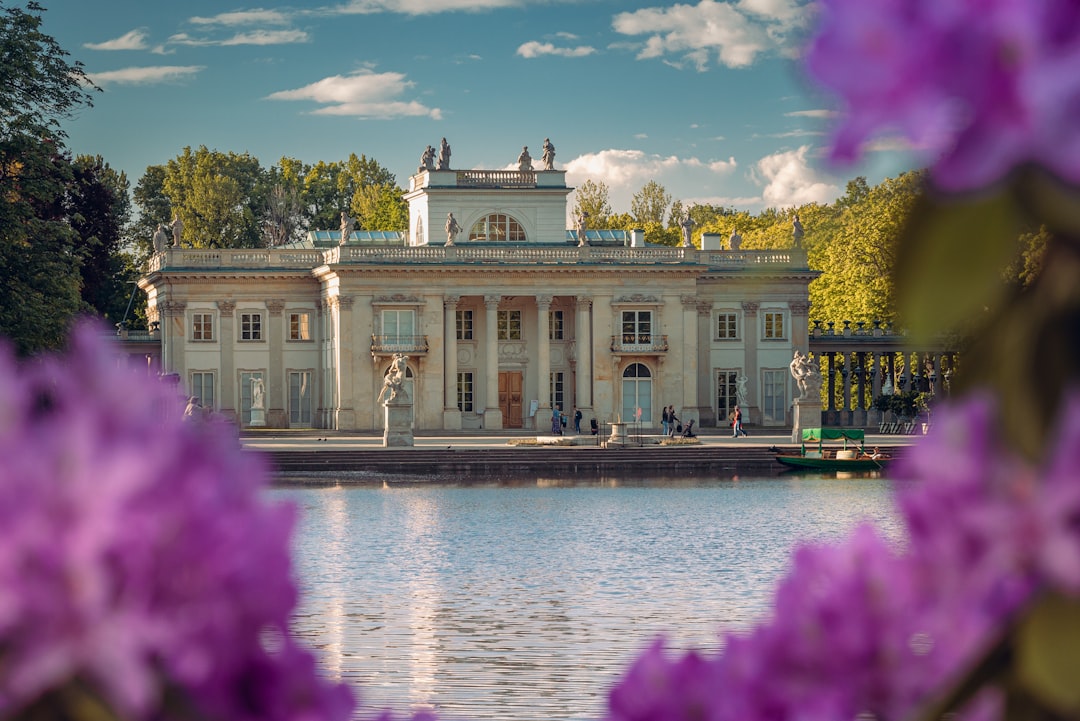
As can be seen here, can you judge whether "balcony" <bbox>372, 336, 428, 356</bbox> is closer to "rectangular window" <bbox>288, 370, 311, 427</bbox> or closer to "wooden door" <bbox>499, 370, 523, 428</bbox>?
"wooden door" <bbox>499, 370, 523, 428</bbox>

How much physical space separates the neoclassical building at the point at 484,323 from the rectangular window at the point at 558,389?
50mm

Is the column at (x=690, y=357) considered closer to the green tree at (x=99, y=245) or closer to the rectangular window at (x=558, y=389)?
the rectangular window at (x=558, y=389)

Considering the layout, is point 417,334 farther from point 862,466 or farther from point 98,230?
point 862,466

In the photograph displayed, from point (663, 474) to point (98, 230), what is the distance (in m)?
32.8

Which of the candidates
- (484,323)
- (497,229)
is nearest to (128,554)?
(484,323)

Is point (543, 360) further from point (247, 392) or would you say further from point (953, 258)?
point (953, 258)

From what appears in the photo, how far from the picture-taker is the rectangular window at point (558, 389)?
63656 millimetres

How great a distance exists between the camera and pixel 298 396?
64.8 meters

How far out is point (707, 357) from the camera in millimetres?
65438

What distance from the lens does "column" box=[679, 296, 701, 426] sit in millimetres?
62594

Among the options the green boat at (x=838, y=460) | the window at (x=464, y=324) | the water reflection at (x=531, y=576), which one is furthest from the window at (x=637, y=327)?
the water reflection at (x=531, y=576)

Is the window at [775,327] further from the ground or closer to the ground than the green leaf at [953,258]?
further from the ground

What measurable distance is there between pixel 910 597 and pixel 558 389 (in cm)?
6308

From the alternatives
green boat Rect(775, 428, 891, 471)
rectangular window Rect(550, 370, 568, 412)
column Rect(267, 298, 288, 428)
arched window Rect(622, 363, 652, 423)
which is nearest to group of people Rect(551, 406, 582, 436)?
rectangular window Rect(550, 370, 568, 412)
